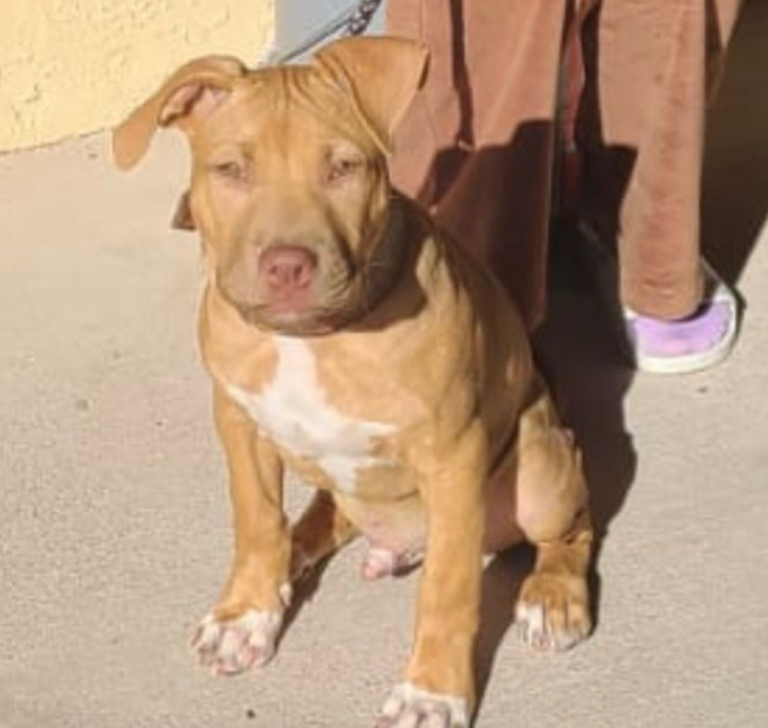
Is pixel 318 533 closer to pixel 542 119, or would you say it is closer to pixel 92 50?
pixel 542 119

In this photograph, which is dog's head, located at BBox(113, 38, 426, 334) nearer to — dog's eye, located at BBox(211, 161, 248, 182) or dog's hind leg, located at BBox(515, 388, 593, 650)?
dog's eye, located at BBox(211, 161, 248, 182)

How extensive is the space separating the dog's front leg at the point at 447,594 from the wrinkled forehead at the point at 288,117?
0.43 meters

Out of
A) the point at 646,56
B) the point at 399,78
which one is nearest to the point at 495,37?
the point at 646,56

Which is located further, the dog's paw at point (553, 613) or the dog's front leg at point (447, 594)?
the dog's paw at point (553, 613)

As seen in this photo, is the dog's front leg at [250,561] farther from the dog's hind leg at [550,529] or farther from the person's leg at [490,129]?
the person's leg at [490,129]

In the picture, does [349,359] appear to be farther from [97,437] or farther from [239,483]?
[97,437]

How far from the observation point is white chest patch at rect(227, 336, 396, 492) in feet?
8.67

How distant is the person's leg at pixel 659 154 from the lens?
3357 millimetres

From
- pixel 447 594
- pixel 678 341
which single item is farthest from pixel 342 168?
pixel 678 341

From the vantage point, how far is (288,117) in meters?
2.46

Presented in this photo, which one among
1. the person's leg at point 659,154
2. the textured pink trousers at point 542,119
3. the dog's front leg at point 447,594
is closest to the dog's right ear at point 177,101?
the dog's front leg at point 447,594

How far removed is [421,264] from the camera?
266cm

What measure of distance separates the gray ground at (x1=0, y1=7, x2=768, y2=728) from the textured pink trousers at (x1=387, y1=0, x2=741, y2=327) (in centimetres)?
24

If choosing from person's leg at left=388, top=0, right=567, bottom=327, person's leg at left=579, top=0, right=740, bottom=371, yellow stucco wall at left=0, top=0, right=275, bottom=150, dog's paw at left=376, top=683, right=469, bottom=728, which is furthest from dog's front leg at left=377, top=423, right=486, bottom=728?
yellow stucco wall at left=0, top=0, right=275, bottom=150
